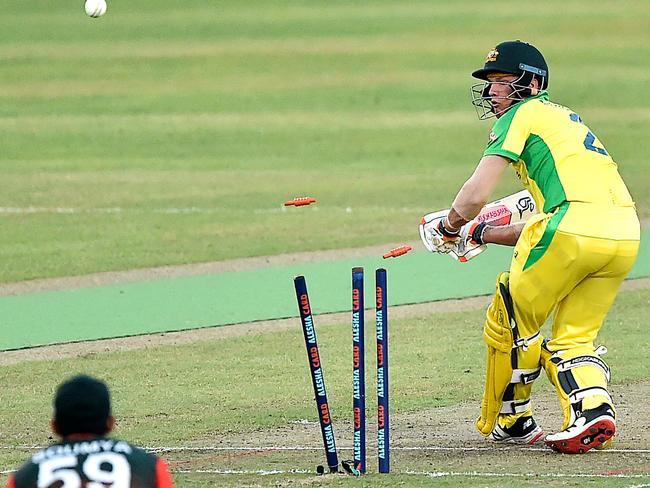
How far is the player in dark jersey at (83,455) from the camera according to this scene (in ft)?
13.2

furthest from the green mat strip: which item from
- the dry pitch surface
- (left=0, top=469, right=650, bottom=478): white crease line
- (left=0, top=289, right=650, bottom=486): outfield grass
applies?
(left=0, top=469, right=650, bottom=478): white crease line

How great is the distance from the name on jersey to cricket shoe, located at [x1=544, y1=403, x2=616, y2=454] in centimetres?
320

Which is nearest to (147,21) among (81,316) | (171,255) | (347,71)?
(347,71)

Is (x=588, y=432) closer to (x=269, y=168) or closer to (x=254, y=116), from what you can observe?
(x=269, y=168)

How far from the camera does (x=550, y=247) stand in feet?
22.5

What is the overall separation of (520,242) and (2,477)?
2.79m

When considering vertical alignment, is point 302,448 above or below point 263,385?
below

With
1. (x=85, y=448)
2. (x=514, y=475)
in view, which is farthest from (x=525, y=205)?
(x=85, y=448)

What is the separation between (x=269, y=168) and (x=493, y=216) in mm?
12922

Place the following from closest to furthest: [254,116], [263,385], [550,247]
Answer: [550,247] → [263,385] → [254,116]

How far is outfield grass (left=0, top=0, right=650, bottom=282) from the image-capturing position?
15672mm

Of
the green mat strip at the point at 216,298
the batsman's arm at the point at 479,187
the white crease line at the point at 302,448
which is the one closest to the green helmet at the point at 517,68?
the batsman's arm at the point at 479,187

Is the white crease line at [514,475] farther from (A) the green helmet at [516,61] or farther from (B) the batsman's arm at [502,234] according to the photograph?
(A) the green helmet at [516,61]

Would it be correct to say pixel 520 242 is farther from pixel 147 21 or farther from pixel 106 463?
pixel 147 21
